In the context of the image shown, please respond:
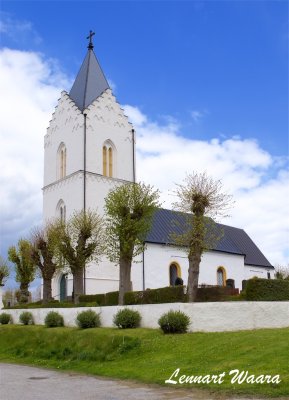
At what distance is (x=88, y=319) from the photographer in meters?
25.3

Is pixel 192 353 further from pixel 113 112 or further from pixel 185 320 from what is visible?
pixel 113 112

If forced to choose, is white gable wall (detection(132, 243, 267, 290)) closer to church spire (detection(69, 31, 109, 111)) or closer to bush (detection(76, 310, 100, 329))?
bush (detection(76, 310, 100, 329))

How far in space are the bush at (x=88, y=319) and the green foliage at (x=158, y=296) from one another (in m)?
4.12

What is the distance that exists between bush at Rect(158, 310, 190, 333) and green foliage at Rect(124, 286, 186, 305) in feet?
19.4

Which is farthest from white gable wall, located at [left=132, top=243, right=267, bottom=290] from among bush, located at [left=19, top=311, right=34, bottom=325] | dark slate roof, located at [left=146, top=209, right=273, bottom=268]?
bush, located at [left=19, top=311, right=34, bottom=325]

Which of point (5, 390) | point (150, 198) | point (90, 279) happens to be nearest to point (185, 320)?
point (5, 390)

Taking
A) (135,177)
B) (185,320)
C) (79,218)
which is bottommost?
(185,320)

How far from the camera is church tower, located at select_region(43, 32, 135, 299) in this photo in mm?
44031

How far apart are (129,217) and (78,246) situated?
5.29m

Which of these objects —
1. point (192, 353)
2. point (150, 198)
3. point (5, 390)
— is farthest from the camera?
point (150, 198)

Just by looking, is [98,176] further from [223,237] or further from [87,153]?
[223,237]

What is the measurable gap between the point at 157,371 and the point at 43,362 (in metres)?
7.27

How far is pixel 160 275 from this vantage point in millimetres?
44188

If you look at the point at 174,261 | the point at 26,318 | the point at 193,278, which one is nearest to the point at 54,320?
the point at 26,318
